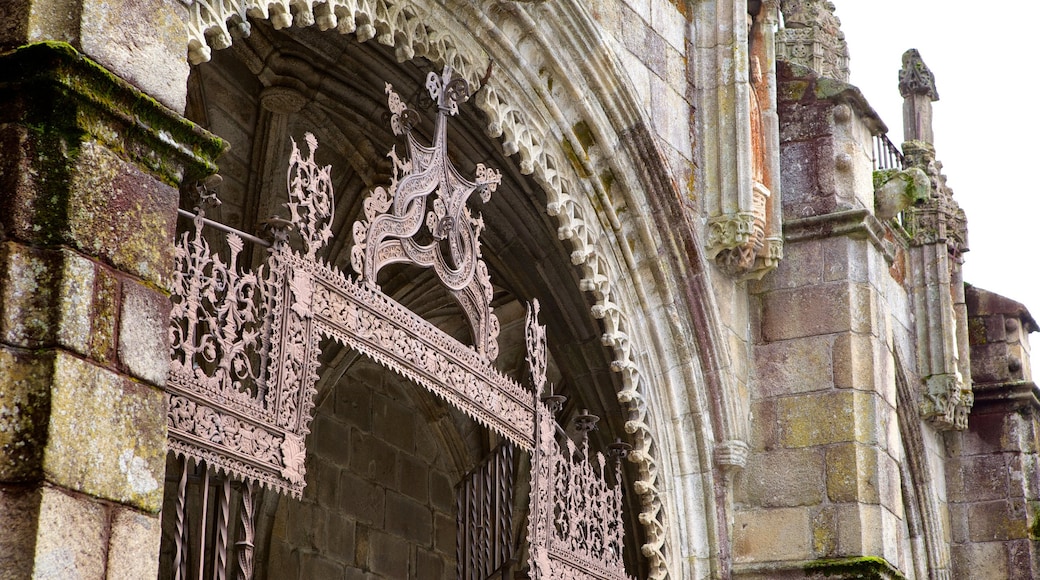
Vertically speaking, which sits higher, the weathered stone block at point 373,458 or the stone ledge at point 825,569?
the weathered stone block at point 373,458

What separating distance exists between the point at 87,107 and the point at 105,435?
0.77m

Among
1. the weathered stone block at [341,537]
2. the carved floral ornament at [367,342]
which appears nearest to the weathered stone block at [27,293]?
the carved floral ornament at [367,342]

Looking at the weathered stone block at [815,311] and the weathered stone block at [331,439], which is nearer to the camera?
the weathered stone block at [815,311]

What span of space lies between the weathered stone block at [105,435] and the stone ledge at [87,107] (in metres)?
0.56

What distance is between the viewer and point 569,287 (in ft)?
25.7

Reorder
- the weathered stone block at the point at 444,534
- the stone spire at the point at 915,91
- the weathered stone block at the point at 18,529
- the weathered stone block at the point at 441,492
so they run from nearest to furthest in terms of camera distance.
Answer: the weathered stone block at the point at 18,529
the weathered stone block at the point at 444,534
the weathered stone block at the point at 441,492
the stone spire at the point at 915,91

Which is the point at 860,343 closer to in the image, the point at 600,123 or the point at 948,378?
the point at 600,123

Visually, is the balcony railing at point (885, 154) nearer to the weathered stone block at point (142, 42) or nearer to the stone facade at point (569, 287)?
the stone facade at point (569, 287)

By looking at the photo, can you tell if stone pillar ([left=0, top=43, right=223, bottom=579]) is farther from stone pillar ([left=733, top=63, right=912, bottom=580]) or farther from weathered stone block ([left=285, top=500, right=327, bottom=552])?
weathered stone block ([left=285, top=500, right=327, bottom=552])

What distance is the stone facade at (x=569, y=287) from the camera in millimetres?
3672

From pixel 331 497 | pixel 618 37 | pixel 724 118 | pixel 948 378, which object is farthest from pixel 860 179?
pixel 331 497

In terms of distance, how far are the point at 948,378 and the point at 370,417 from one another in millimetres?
4017

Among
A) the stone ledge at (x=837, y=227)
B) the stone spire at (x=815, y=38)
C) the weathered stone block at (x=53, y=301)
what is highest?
the stone spire at (x=815, y=38)

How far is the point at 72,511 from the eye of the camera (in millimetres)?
3496
